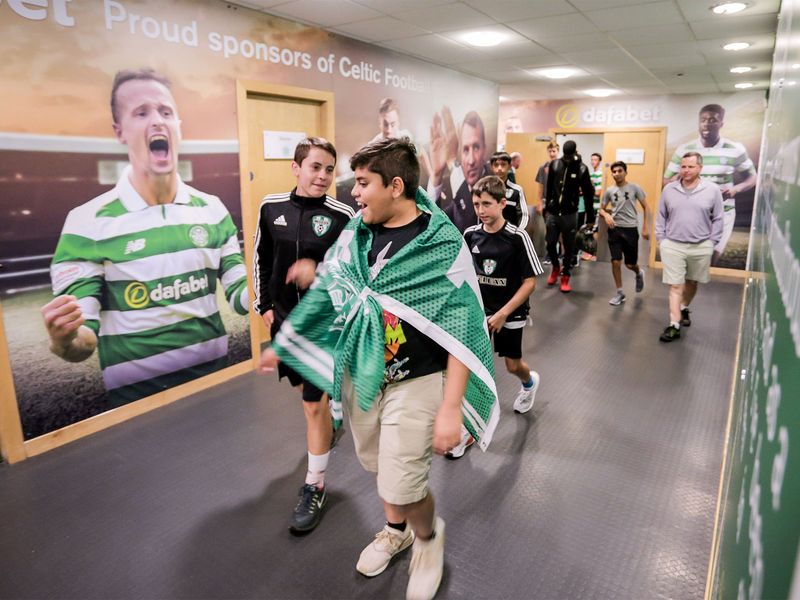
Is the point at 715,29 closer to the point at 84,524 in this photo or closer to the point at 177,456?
the point at 177,456

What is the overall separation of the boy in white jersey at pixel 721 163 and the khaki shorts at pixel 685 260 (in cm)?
357

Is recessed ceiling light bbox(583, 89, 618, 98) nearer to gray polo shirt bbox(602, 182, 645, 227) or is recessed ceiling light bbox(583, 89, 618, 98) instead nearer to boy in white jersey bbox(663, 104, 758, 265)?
boy in white jersey bbox(663, 104, 758, 265)

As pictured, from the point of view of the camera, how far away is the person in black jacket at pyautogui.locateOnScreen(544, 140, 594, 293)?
6.72m

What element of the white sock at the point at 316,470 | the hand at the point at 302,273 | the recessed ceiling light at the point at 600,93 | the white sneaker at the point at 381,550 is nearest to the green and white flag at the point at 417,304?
the hand at the point at 302,273

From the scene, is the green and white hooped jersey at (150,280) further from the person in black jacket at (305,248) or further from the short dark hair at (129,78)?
the person in black jacket at (305,248)

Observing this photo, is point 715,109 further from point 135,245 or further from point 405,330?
point 405,330

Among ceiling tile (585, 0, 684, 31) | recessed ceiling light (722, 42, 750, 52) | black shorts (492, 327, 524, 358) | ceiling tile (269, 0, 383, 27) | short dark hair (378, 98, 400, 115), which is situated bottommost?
black shorts (492, 327, 524, 358)

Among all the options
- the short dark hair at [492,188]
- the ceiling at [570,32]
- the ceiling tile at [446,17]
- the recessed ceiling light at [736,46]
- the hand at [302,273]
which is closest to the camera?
the hand at [302,273]

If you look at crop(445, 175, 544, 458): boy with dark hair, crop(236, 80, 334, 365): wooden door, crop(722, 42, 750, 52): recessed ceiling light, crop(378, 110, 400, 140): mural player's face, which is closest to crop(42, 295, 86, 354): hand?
crop(236, 80, 334, 365): wooden door

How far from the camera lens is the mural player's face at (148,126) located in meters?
3.37

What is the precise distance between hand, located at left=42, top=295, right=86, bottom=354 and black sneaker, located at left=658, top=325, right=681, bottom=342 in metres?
4.56

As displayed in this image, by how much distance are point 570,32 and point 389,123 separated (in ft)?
6.37

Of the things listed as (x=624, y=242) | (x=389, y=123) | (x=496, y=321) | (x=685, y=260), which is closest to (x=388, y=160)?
(x=496, y=321)

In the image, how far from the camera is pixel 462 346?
1733mm
